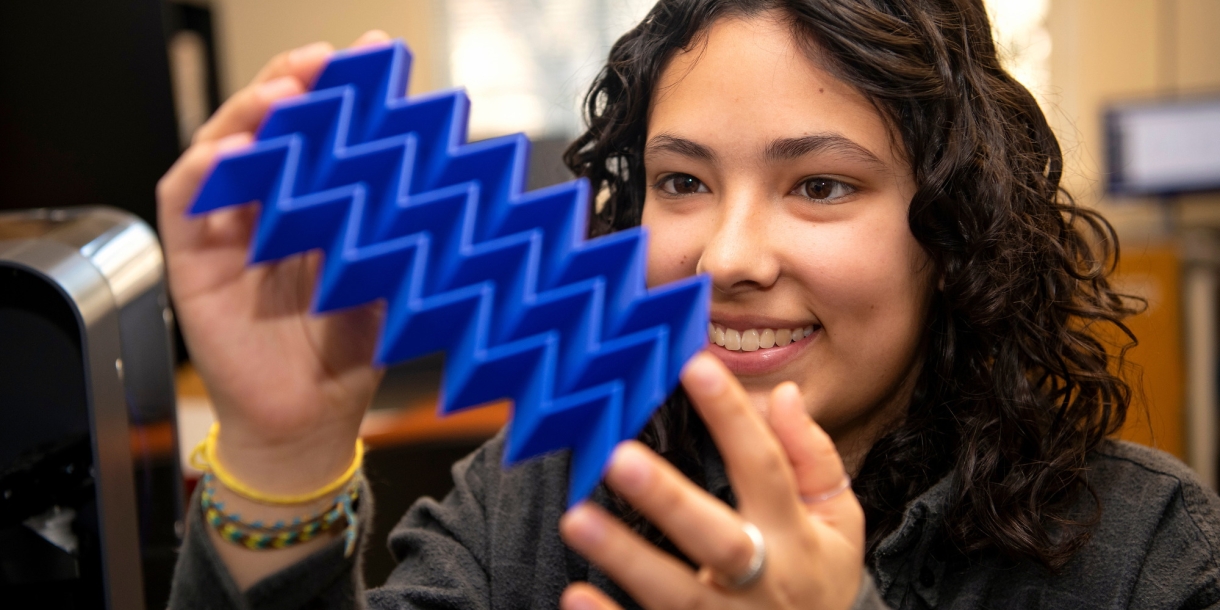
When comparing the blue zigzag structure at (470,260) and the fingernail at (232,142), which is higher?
the fingernail at (232,142)

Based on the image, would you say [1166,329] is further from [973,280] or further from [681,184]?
[681,184]

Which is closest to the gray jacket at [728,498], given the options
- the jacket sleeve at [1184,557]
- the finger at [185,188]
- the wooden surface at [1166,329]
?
the jacket sleeve at [1184,557]

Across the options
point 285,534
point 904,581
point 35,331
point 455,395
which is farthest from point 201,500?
point 904,581

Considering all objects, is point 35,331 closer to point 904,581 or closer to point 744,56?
point 744,56

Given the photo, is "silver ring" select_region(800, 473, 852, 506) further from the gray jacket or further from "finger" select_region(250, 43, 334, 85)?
"finger" select_region(250, 43, 334, 85)

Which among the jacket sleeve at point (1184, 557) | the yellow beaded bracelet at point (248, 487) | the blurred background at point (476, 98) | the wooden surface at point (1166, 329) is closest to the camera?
the yellow beaded bracelet at point (248, 487)

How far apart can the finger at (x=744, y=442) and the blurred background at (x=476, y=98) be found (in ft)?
1.13

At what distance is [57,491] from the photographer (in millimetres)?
876

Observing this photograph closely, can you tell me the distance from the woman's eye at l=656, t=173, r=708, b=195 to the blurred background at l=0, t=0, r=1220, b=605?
0.93 ft

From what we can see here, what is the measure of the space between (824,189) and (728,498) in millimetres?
376

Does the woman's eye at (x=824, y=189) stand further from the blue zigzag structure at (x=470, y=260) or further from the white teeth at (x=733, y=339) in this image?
the blue zigzag structure at (x=470, y=260)

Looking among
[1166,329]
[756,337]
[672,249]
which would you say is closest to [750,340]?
[756,337]

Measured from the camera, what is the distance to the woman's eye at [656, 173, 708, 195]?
95cm

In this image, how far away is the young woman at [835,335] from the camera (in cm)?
79
